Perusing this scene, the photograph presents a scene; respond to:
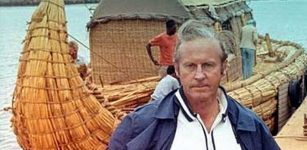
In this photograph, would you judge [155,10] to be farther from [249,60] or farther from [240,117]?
[240,117]

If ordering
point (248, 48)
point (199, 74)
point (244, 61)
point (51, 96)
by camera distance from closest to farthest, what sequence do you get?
point (199, 74) → point (51, 96) → point (244, 61) → point (248, 48)

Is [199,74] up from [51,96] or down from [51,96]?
up

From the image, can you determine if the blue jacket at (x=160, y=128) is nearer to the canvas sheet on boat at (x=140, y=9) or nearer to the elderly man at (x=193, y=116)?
the elderly man at (x=193, y=116)

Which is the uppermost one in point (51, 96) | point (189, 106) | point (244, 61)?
point (189, 106)

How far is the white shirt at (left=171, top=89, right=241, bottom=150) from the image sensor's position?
92.3 inches

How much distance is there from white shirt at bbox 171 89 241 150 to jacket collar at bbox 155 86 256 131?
19 mm

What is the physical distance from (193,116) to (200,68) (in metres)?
0.17

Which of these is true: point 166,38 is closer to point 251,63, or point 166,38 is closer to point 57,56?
point 57,56

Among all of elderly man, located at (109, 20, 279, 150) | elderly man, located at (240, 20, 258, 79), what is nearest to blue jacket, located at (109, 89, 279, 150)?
elderly man, located at (109, 20, 279, 150)

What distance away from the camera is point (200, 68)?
2.35 meters

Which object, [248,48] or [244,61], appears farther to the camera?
[248,48]

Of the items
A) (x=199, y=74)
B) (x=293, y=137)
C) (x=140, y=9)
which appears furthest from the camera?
(x=140, y=9)

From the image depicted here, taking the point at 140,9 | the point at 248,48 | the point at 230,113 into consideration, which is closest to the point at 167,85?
the point at 230,113

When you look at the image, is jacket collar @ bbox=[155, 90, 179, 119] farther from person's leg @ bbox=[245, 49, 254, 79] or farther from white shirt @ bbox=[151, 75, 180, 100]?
person's leg @ bbox=[245, 49, 254, 79]
